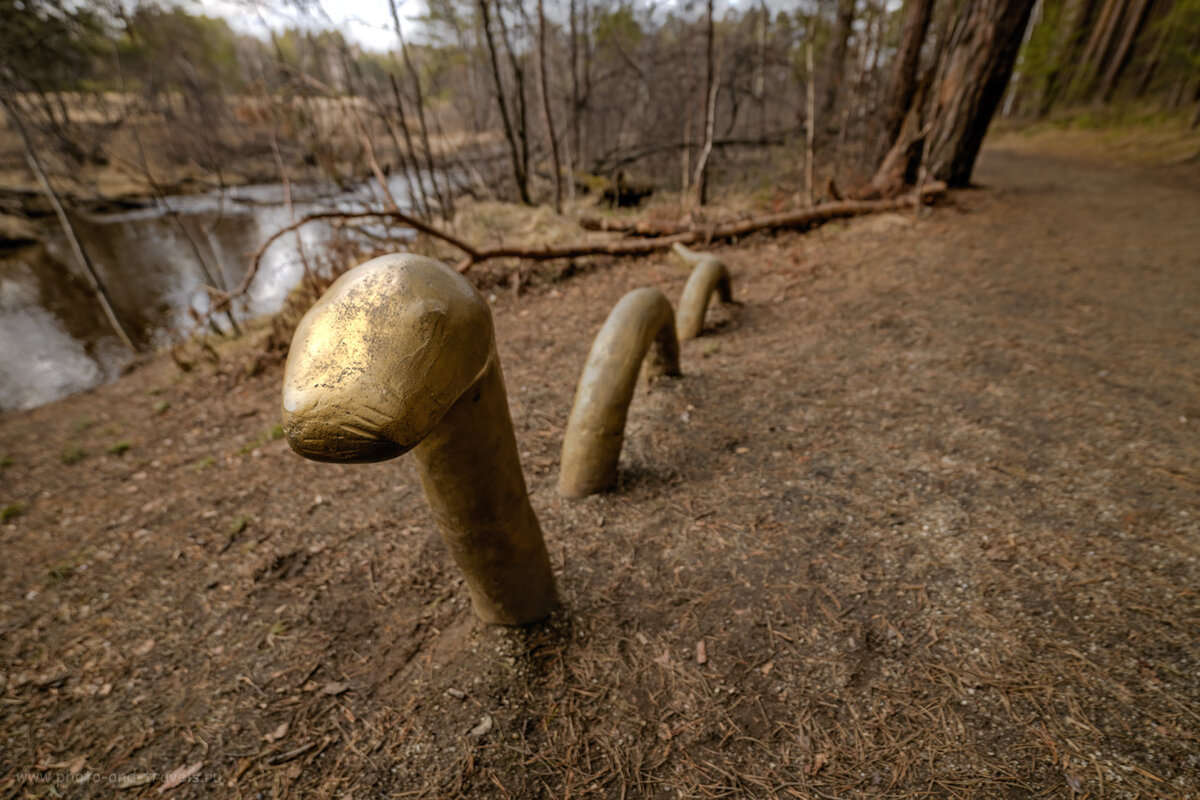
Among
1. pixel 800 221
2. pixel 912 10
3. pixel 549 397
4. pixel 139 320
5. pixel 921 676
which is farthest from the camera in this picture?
pixel 139 320

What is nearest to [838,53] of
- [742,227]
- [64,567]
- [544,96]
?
[544,96]

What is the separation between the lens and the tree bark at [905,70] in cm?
698

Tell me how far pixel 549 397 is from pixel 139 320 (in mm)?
9380

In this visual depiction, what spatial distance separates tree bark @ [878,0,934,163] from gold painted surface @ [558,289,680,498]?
309 inches

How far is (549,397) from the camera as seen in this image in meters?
3.41

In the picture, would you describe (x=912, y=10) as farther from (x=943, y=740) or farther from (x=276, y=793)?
(x=276, y=793)

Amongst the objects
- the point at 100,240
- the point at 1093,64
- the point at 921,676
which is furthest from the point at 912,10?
the point at 100,240

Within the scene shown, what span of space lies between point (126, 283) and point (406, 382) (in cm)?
1360

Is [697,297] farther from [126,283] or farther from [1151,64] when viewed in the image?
[1151,64]

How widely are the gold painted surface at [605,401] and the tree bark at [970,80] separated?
6.60 metres

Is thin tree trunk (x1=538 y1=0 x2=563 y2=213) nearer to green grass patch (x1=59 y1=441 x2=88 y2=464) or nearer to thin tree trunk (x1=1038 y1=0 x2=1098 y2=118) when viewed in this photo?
green grass patch (x1=59 y1=441 x2=88 y2=464)

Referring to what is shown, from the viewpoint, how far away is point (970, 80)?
667 centimetres

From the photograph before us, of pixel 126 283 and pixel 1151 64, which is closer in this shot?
pixel 126 283

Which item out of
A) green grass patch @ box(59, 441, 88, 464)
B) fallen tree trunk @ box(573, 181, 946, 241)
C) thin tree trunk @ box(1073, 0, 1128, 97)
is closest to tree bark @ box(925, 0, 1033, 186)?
fallen tree trunk @ box(573, 181, 946, 241)
